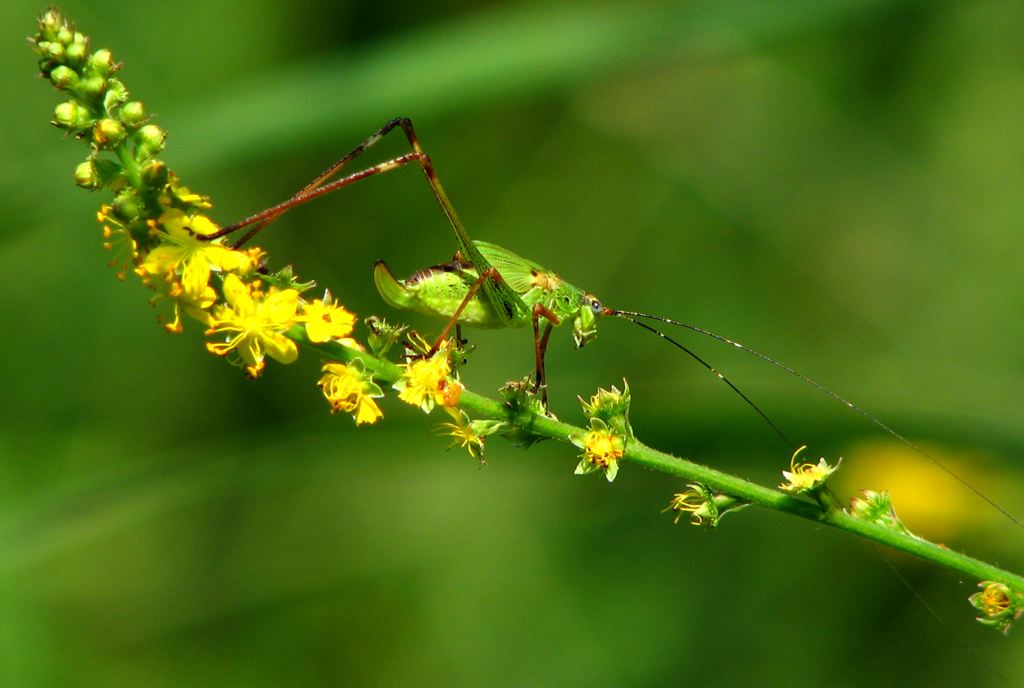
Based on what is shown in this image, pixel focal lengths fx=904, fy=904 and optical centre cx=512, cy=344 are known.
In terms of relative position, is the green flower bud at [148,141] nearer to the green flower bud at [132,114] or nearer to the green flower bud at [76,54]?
the green flower bud at [132,114]

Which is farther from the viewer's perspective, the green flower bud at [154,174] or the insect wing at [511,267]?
the insect wing at [511,267]

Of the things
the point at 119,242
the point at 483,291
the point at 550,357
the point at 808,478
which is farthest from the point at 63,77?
the point at 550,357

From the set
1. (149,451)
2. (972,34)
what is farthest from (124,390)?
(972,34)

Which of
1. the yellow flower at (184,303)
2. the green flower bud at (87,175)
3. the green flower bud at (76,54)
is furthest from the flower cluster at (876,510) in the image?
the green flower bud at (76,54)

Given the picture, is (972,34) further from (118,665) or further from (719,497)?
(118,665)

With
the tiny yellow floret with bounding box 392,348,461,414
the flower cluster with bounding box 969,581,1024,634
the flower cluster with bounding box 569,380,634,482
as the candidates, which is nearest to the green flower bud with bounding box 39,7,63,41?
the tiny yellow floret with bounding box 392,348,461,414

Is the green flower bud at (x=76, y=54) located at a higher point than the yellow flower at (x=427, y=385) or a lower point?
higher

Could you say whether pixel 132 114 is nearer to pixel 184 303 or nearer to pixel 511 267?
pixel 184 303
